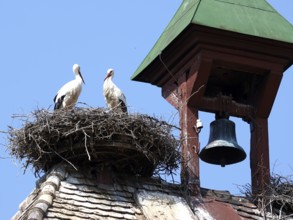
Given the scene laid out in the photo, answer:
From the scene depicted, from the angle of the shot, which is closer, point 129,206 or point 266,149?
point 129,206

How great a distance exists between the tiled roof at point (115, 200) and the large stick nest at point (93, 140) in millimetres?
207

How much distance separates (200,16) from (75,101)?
85.2 inches

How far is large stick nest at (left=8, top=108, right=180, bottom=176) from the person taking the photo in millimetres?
18156

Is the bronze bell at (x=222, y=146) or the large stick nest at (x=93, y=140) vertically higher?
the bronze bell at (x=222, y=146)

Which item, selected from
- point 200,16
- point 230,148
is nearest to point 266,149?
point 230,148

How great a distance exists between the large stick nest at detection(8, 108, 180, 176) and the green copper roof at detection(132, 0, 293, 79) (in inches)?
59.2

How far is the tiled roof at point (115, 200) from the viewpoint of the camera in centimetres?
1745

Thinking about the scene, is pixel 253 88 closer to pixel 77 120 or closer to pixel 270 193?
pixel 270 193

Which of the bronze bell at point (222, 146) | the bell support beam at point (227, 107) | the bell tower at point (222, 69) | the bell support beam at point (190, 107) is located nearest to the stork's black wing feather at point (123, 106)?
the bell tower at point (222, 69)

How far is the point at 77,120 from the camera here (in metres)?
18.2

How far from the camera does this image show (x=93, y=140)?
59.5ft

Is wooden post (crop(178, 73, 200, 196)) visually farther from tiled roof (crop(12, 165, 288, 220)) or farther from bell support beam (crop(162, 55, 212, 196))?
tiled roof (crop(12, 165, 288, 220))

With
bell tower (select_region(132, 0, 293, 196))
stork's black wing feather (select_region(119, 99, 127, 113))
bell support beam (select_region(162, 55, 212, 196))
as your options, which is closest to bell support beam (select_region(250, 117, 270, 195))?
bell tower (select_region(132, 0, 293, 196))

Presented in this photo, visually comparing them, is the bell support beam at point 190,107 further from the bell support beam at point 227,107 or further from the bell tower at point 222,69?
the bell support beam at point 227,107
